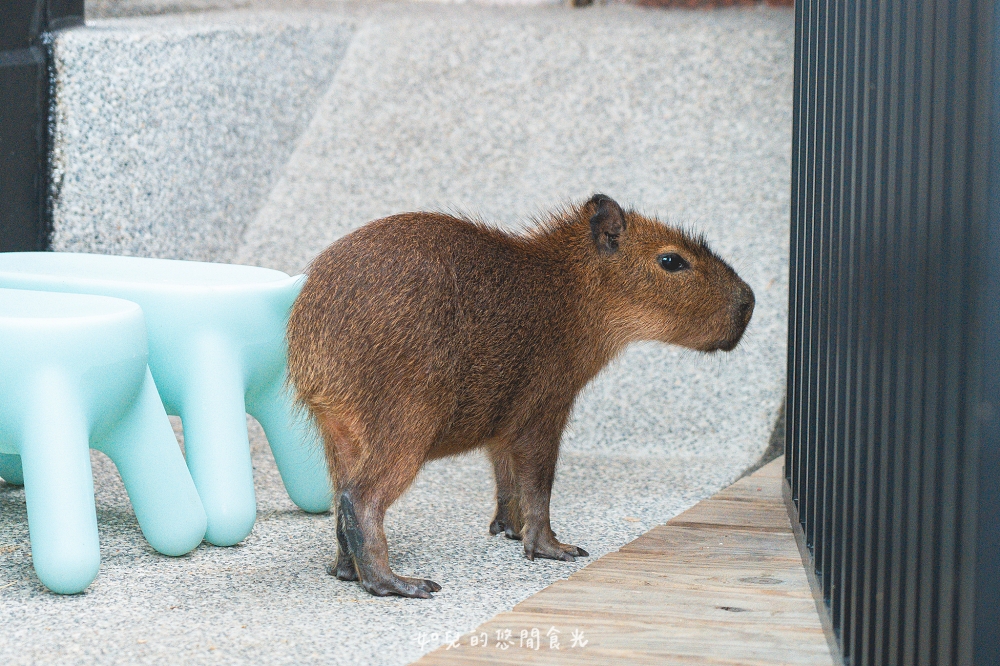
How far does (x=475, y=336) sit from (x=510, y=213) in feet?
7.52

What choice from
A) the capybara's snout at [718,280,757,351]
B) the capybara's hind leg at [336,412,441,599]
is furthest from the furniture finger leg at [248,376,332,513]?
the capybara's snout at [718,280,757,351]

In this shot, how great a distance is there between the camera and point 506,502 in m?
3.29

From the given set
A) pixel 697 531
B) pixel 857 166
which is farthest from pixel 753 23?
pixel 857 166

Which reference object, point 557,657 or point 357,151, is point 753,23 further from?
point 557,657

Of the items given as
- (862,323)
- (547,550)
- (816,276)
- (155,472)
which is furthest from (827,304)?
(155,472)

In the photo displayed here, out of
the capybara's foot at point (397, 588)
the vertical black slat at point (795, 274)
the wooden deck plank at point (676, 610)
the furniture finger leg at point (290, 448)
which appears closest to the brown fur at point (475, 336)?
the capybara's foot at point (397, 588)

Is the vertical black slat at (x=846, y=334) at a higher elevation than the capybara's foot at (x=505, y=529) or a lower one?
higher

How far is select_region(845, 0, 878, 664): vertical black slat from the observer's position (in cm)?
204

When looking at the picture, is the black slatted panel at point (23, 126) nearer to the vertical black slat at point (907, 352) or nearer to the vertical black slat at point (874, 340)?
the vertical black slat at point (874, 340)

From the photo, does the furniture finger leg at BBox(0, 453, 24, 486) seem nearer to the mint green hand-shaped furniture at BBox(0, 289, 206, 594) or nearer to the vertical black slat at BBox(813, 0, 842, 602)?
the mint green hand-shaped furniture at BBox(0, 289, 206, 594)

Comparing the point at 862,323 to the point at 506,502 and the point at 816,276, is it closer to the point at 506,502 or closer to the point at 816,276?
the point at 816,276

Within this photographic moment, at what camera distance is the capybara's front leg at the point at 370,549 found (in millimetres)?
2715

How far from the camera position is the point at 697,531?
10.7 feet

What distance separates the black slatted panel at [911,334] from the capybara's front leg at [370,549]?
968mm
